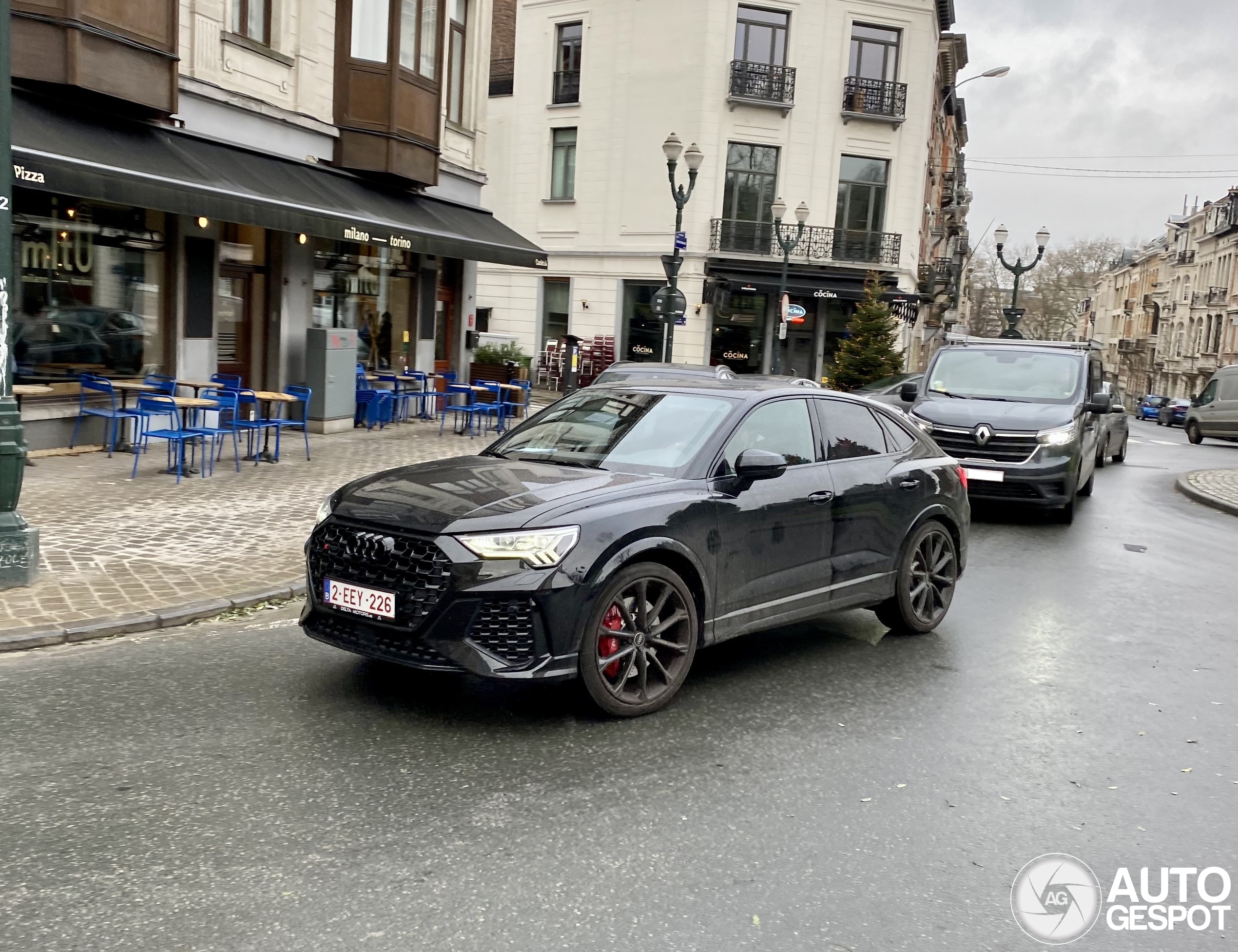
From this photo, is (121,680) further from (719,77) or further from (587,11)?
(587,11)

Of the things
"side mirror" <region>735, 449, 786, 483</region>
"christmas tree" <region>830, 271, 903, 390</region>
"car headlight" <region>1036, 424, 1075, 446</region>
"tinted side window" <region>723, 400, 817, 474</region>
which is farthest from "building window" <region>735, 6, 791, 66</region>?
"side mirror" <region>735, 449, 786, 483</region>

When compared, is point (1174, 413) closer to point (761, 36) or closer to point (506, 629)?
point (761, 36)

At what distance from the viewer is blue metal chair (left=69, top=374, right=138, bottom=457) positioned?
12047 millimetres

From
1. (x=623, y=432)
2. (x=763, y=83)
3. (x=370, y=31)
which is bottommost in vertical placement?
(x=623, y=432)

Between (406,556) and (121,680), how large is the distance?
181 centimetres

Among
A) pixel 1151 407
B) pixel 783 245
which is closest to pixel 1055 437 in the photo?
pixel 783 245

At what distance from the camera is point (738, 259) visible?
33344 mm

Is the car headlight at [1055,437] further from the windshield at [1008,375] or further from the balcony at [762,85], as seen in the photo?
the balcony at [762,85]

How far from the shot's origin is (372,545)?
16.2ft

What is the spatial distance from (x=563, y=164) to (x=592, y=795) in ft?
109

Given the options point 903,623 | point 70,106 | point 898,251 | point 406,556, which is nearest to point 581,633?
point 406,556

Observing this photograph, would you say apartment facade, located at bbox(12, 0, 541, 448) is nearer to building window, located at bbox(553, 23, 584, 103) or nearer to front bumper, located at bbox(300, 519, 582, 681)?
front bumper, located at bbox(300, 519, 582, 681)

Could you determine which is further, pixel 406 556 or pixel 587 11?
pixel 587 11

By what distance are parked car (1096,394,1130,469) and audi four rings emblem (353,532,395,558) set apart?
15.4 m
